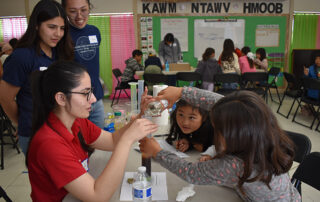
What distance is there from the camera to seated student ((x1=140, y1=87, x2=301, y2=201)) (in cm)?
100

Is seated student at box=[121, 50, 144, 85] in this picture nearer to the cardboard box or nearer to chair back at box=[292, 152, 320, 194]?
the cardboard box

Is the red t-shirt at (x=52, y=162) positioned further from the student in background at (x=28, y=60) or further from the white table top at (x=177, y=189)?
the student in background at (x=28, y=60)

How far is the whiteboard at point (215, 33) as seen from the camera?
6.94m

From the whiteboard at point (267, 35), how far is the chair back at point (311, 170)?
248 inches

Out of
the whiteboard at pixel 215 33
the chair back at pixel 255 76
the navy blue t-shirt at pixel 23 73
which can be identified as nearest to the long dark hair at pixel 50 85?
the navy blue t-shirt at pixel 23 73

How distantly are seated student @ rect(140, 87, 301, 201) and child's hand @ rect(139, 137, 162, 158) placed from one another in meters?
0.14

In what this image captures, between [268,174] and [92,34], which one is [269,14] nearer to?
[92,34]

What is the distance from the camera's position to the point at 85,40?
Result: 6.57 ft

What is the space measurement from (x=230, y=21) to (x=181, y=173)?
21.4ft

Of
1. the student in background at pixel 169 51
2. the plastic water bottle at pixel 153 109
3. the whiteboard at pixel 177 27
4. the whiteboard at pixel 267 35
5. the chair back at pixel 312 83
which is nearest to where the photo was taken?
the plastic water bottle at pixel 153 109

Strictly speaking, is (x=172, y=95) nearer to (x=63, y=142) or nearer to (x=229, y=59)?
(x=63, y=142)

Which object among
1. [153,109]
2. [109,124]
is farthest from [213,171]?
[109,124]

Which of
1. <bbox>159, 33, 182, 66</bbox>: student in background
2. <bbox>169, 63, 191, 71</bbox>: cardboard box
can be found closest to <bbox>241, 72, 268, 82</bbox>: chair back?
<bbox>169, 63, 191, 71</bbox>: cardboard box

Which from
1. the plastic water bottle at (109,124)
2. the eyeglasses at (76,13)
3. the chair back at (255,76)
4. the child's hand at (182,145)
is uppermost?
the eyeglasses at (76,13)
